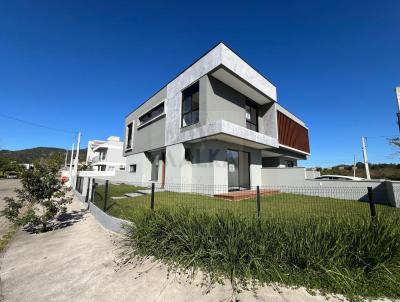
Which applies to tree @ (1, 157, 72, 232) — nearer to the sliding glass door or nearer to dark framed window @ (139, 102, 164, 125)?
the sliding glass door

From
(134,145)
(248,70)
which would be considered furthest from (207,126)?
(134,145)

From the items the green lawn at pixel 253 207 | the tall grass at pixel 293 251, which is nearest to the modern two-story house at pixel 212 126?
the green lawn at pixel 253 207

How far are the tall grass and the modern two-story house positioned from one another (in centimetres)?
671

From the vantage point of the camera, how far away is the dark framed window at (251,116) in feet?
51.8

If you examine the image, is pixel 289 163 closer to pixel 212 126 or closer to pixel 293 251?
pixel 212 126

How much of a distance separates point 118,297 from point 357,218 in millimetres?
4686

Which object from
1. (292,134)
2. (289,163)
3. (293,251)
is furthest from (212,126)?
(289,163)

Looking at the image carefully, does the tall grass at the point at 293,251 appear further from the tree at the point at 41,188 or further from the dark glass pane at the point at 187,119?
the dark glass pane at the point at 187,119

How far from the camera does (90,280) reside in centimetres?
353

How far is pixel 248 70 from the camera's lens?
13.1 m

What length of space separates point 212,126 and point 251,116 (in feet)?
23.1

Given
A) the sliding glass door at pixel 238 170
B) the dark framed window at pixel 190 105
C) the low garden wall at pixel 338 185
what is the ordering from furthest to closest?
the sliding glass door at pixel 238 170
the dark framed window at pixel 190 105
the low garden wall at pixel 338 185

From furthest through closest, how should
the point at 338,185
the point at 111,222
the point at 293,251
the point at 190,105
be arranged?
the point at 190,105 → the point at 338,185 → the point at 111,222 → the point at 293,251

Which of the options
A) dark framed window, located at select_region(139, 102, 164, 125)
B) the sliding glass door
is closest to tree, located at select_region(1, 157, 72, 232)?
the sliding glass door
